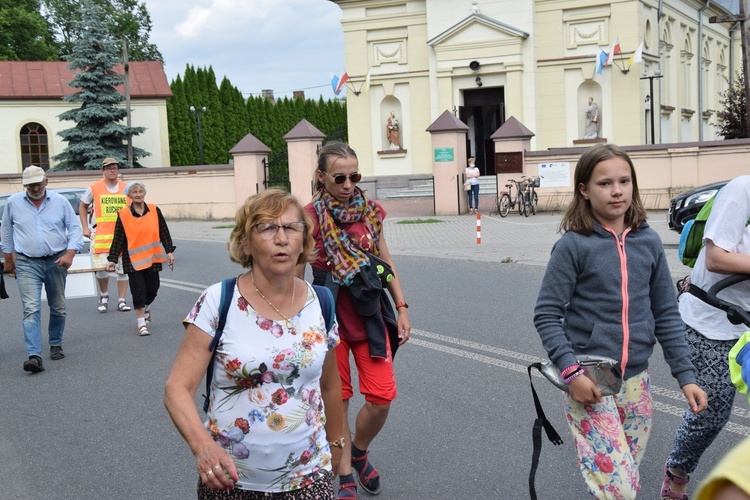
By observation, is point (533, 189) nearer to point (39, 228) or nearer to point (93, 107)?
point (39, 228)

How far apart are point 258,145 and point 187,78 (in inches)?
927

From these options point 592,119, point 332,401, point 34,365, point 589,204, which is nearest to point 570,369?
point 589,204

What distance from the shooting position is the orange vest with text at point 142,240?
1020cm

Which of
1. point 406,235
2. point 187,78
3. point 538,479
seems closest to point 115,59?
point 187,78

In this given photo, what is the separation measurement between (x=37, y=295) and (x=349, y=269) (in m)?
5.24

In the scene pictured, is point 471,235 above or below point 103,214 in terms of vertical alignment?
below

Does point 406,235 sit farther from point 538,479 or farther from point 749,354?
point 749,354

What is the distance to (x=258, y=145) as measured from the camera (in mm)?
29172

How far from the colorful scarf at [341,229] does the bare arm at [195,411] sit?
59.7 inches

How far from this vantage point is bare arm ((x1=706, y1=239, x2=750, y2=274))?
3986mm

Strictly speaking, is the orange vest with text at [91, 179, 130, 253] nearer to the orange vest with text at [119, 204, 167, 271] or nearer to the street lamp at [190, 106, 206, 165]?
the orange vest with text at [119, 204, 167, 271]

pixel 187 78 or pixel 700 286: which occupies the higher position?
pixel 187 78

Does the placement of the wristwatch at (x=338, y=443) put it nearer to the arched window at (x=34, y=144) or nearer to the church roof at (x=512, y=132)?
the church roof at (x=512, y=132)

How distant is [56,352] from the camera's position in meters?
9.06
